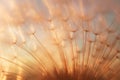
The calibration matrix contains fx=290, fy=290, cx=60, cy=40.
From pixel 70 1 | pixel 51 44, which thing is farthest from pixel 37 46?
pixel 70 1

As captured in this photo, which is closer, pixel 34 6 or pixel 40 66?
pixel 34 6

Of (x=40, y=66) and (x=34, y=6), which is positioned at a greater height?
(x=34, y=6)

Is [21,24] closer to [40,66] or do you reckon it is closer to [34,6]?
[34,6]

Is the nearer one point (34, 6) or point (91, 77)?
point (34, 6)

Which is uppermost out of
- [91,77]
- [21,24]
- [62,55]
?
[21,24]

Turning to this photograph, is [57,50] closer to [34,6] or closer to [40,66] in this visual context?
[40,66]

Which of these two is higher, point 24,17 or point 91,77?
point 24,17

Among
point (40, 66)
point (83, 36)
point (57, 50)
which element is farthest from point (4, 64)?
point (83, 36)
